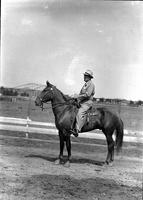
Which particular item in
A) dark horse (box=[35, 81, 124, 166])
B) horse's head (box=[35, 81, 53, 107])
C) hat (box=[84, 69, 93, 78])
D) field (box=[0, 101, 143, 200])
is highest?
hat (box=[84, 69, 93, 78])

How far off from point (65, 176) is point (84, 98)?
8.22ft

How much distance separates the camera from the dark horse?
9562mm

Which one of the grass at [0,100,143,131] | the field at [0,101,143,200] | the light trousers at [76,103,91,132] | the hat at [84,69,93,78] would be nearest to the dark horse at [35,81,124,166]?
the light trousers at [76,103,91,132]

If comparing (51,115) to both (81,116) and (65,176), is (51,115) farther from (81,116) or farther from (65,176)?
(65,176)

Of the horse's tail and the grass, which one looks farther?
the grass

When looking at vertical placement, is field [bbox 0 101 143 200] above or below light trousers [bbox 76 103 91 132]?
below

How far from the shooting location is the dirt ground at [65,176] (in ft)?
21.4

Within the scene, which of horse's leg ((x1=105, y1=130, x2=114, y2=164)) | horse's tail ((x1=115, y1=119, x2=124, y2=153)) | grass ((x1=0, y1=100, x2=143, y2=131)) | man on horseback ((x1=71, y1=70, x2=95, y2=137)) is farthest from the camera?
grass ((x1=0, y1=100, x2=143, y2=131))

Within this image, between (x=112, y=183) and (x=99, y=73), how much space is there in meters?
3.69

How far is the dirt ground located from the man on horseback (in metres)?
1.23

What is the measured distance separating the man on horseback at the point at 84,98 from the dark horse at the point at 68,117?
0.16 metres

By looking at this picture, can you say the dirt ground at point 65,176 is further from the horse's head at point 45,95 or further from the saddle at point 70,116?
the horse's head at point 45,95

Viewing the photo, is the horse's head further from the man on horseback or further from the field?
the field

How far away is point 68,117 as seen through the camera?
9.58m
